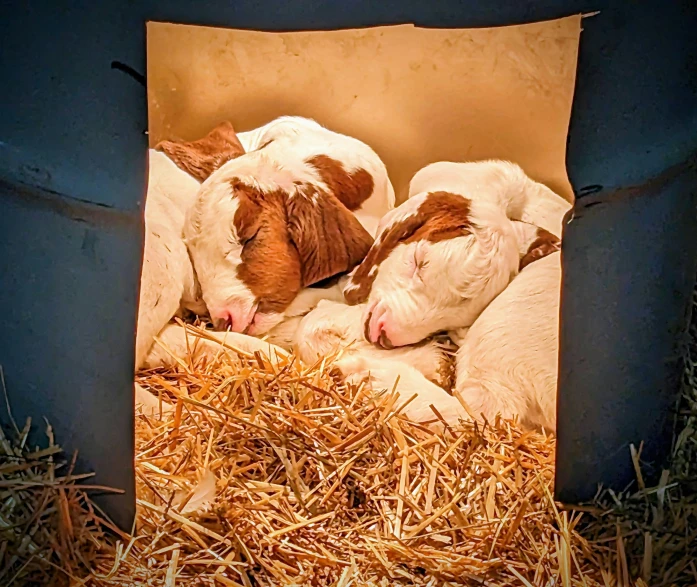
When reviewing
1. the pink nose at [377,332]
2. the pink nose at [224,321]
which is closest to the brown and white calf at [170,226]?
the pink nose at [224,321]

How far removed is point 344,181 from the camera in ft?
9.53

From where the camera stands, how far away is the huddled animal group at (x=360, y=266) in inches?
90.7

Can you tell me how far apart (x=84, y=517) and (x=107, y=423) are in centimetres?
19

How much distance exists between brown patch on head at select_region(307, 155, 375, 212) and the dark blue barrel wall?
52.1 inches

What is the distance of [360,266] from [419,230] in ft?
0.84

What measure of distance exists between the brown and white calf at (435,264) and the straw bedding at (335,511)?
485mm

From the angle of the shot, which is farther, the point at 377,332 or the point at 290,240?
the point at 290,240

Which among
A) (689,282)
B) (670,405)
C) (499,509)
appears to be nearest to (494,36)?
(689,282)

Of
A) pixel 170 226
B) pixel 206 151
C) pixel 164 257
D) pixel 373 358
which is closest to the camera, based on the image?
pixel 373 358

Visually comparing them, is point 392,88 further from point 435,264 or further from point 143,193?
point 143,193

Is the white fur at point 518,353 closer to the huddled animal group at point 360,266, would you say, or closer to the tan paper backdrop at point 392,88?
the huddled animal group at point 360,266

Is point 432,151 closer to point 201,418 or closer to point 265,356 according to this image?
point 265,356

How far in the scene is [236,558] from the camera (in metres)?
1.60

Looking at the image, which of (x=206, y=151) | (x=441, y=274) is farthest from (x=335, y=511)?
(x=206, y=151)
